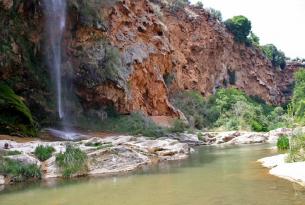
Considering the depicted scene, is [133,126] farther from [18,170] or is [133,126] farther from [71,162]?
[18,170]

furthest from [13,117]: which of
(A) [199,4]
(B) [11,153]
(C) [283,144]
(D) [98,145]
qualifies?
(A) [199,4]

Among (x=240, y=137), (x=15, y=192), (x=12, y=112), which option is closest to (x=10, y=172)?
(x=15, y=192)

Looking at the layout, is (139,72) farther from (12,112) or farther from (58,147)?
(58,147)

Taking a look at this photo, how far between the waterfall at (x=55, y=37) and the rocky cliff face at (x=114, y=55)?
76 cm

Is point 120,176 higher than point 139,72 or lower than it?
lower

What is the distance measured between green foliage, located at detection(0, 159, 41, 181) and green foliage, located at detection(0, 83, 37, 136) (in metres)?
10.1

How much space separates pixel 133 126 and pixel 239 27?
183ft

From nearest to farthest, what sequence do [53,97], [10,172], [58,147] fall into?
[10,172] < [58,147] < [53,97]

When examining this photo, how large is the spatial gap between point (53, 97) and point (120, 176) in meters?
20.9

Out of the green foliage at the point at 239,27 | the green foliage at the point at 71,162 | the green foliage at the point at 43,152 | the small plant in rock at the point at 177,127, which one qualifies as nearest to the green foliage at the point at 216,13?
the green foliage at the point at 239,27

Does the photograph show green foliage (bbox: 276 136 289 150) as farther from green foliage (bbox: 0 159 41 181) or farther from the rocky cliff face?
the rocky cliff face

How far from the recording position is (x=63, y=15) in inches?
1613

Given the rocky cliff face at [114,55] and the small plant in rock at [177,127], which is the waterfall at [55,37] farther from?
the small plant in rock at [177,127]

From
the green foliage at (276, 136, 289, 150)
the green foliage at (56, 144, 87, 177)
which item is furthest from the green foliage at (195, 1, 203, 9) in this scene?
the green foliage at (56, 144, 87, 177)
